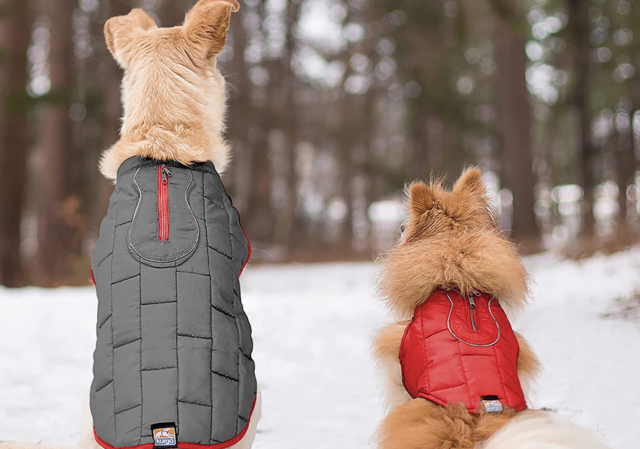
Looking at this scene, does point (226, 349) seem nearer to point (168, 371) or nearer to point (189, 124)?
point (168, 371)

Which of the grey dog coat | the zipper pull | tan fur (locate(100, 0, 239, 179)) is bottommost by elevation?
the grey dog coat

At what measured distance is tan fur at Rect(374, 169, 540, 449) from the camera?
2.65m

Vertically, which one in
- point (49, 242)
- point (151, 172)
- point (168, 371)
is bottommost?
point (49, 242)

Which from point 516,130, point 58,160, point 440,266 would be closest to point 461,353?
point 440,266

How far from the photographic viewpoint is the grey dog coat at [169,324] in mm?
2029

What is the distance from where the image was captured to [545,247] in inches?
461

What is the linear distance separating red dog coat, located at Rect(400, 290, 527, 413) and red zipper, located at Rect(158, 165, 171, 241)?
119 centimetres

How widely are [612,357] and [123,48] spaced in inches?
165

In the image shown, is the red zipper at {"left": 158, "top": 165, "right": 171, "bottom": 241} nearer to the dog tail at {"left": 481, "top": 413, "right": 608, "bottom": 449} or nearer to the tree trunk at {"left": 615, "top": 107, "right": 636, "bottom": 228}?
the dog tail at {"left": 481, "top": 413, "right": 608, "bottom": 449}

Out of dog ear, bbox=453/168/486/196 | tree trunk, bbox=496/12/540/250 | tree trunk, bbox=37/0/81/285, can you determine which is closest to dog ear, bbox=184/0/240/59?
dog ear, bbox=453/168/486/196

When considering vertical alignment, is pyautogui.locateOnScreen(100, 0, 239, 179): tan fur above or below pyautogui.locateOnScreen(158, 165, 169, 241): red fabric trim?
above

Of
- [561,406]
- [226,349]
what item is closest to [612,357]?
[561,406]

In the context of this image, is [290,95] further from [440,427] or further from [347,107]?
[440,427]

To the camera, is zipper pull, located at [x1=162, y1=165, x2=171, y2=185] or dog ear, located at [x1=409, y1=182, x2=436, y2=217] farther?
dog ear, located at [x1=409, y1=182, x2=436, y2=217]
